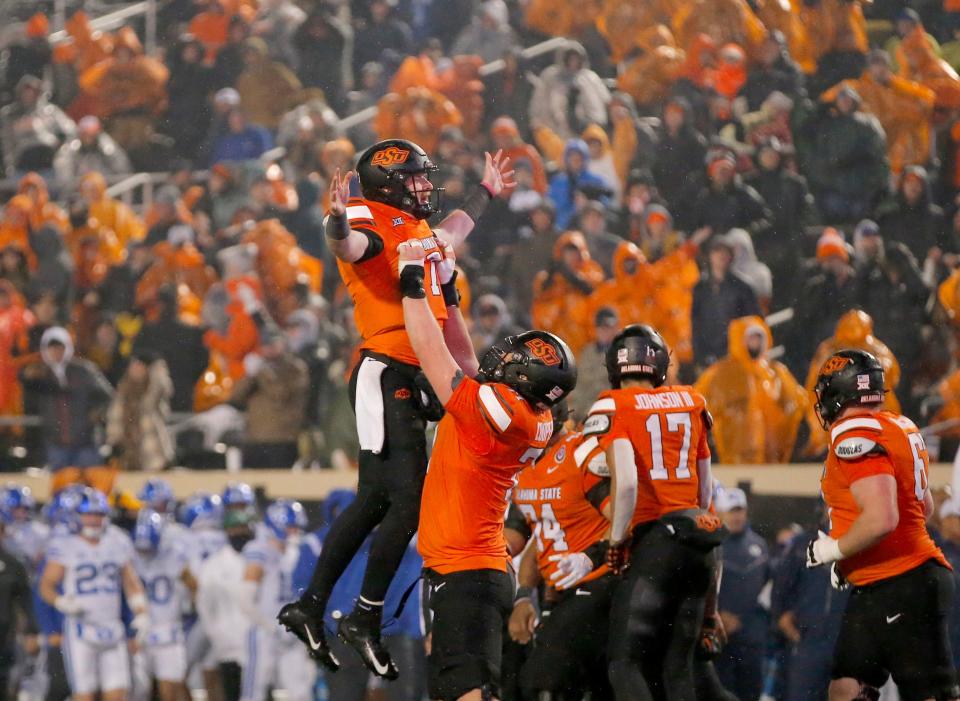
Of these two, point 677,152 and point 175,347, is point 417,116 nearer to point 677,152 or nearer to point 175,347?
point 677,152

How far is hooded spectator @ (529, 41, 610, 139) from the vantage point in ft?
40.3

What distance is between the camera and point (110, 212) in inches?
551

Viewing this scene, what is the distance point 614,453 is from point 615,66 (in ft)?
23.3

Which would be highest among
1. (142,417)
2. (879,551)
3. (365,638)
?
(879,551)

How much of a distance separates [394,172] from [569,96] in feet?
24.2

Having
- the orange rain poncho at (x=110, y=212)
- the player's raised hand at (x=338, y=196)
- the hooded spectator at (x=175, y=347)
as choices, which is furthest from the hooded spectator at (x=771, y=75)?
the player's raised hand at (x=338, y=196)

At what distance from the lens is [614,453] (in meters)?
5.82

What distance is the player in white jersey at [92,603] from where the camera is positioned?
1073 centimetres

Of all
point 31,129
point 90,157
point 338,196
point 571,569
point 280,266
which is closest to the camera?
point 338,196

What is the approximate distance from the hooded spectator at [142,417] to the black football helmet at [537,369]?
8097 millimetres

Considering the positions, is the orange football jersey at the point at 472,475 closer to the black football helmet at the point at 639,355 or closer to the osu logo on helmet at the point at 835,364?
the black football helmet at the point at 639,355

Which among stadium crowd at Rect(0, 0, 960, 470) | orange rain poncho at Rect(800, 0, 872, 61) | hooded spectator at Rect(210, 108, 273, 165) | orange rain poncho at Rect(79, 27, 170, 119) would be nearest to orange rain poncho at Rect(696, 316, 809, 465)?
stadium crowd at Rect(0, 0, 960, 470)

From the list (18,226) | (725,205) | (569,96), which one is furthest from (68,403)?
(725,205)

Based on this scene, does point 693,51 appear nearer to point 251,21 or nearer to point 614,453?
point 251,21
